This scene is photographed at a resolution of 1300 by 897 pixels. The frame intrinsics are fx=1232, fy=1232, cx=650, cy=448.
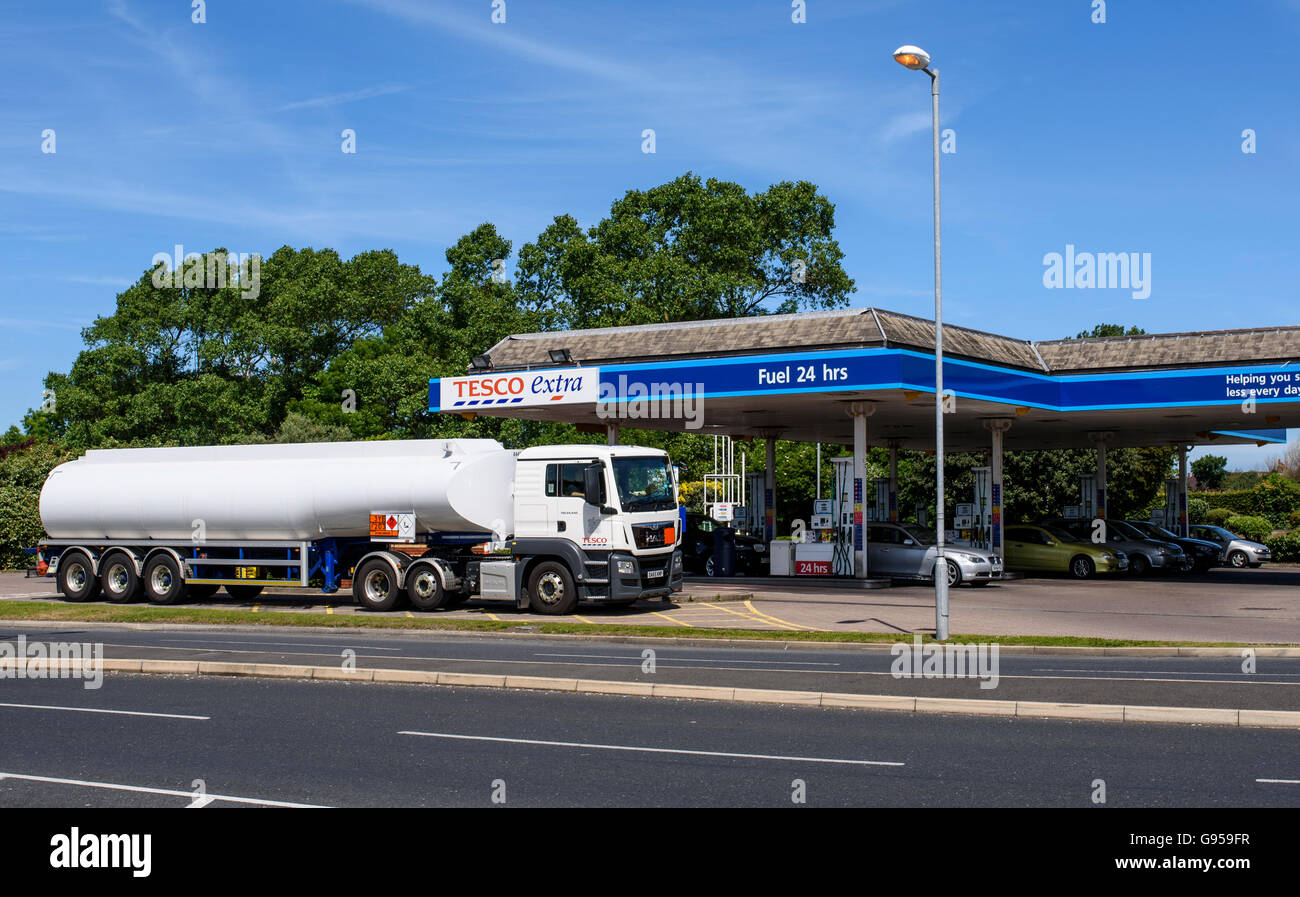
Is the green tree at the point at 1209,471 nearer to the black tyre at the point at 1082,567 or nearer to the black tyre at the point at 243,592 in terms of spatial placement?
the black tyre at the point at 1082,567

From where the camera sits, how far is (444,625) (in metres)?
20.6

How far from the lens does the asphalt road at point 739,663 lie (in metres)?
13.0

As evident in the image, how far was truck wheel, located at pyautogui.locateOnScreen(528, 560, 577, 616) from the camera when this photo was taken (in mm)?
22641

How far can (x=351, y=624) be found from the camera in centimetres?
2112

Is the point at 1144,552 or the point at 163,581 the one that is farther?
the point at 1144,552

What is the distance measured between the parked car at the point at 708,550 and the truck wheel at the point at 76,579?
50.4 feet

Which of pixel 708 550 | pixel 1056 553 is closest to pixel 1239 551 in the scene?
pixel 1056 553

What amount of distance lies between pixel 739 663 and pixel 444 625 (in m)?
6.38

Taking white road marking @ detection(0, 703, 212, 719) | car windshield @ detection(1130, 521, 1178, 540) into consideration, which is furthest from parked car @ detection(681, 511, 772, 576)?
white road marking @ detection(0, 703, 212, 719)

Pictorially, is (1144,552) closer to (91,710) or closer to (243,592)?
(243,592)

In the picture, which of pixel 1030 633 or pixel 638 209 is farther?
pixel 638 209
